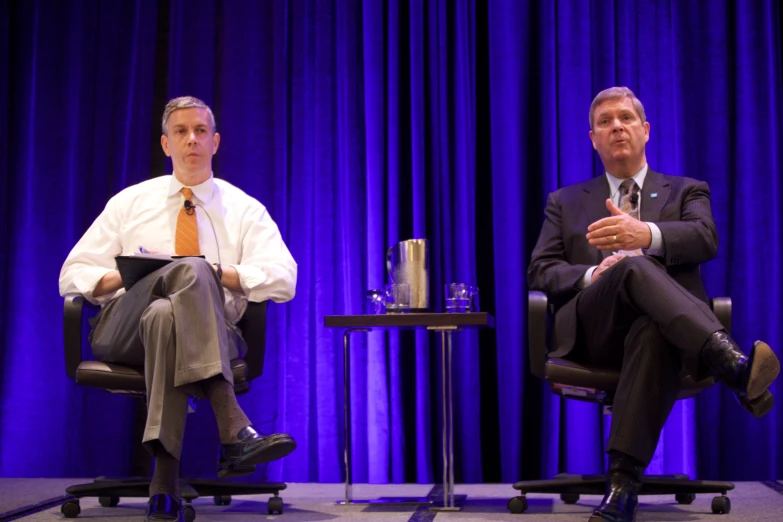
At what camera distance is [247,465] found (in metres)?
2.28

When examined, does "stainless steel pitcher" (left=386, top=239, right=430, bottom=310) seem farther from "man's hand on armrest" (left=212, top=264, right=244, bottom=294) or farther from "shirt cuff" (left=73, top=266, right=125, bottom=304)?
"shirt cuff" (left=73, top=266, right=125, bottom=304)

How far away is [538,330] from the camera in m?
2.61

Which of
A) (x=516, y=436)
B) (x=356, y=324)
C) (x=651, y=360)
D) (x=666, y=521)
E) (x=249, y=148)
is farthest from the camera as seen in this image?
(x=249, y=148)

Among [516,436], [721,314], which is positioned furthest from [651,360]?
[516,436]

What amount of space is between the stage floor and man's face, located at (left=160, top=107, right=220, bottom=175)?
119 cm

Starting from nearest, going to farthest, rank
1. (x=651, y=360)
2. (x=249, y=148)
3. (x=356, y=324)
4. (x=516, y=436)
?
(x=651, y=360)
(x=356, y=324)
(x=516, y=436)
(x=249, y=148)

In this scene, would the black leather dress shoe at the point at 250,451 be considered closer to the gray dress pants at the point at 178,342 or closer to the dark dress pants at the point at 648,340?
the gray dress pants at the point at 178,342

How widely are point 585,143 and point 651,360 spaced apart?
1668 mm

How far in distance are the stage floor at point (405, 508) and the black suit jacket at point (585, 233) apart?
0.54m

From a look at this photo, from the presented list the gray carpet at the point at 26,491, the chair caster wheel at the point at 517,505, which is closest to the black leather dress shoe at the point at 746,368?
the chair caster wheel at the point at 517,505

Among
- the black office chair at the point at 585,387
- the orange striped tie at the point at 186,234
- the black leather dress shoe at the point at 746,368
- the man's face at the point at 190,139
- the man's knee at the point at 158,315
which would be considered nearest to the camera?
the black leather dress shoe at the point at 746,368

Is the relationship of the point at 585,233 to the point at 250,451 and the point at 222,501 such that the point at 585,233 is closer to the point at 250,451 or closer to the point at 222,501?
the point at 250,451

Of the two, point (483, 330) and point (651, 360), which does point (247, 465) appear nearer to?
point (651, 360)

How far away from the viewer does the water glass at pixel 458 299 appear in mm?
2818
